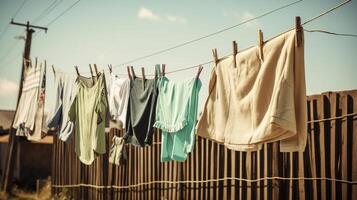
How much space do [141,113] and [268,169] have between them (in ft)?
6.95

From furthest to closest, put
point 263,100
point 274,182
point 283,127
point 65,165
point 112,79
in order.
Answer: point 65,165
point 112,79
point 274,182
point 263,100
point 283,127

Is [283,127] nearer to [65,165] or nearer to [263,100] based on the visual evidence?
[263,100]

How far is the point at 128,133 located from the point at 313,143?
2.87 metres

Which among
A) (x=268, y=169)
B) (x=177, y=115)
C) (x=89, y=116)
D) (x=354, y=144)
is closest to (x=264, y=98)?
(x=354, y=144)

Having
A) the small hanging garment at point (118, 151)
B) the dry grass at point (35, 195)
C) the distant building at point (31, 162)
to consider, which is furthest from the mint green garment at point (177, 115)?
the distant building at point (31, 162)

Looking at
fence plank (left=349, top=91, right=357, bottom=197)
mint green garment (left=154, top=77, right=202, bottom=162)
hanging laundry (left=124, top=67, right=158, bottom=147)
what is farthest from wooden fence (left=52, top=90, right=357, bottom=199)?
hanging laundry (left=124, top=67, right=158, bottom=147)

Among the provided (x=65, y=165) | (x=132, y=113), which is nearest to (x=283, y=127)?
(x=132, y=113)

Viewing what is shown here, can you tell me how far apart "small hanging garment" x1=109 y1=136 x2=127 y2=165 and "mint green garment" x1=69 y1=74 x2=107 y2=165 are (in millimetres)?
883

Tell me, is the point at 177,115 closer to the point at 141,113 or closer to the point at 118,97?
the point at 141,113

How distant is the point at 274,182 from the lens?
490cm

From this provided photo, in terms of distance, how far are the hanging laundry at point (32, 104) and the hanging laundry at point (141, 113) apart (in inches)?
141

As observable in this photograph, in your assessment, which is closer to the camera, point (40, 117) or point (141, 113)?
point (141, 113)

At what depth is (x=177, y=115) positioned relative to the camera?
5293 mm

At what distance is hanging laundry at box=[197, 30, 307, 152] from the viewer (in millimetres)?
3301
